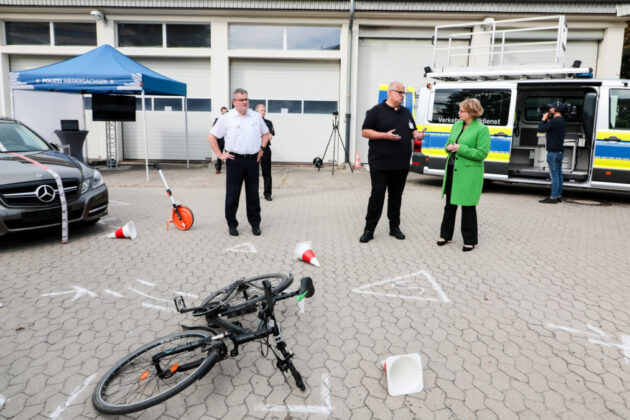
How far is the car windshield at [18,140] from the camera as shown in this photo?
645 centimetres

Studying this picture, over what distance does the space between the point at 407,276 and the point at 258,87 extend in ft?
36.9

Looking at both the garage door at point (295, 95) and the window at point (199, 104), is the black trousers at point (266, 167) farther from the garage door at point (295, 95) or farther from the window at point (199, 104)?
the window at point (199, 104)

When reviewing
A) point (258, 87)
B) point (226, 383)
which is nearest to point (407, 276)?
point (226, 383)

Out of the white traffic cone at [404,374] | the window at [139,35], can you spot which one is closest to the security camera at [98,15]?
the window at [139,35]

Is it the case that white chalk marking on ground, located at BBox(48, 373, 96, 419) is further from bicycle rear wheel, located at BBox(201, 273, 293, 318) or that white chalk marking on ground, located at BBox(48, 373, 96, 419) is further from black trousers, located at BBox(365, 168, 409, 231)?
black trousers, located at BBox(365, 168, 409, 231)

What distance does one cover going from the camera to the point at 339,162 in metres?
15.0

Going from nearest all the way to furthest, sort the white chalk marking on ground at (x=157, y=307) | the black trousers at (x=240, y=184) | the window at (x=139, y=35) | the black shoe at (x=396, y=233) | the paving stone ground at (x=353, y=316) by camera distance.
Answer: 1. the paving stone ground at (x=353, y=316)
2. the white chalk marking on ground at (x=157, y=307)
3. the black trousers at (x=240, y=184)
4. the black shoe at (x=396, y=233)
5. the window at (x=139, y=35)

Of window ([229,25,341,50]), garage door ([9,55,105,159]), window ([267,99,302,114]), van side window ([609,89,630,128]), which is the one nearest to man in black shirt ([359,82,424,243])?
van side window ([609,89,630,128])

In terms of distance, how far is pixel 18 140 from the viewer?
21.8 feet

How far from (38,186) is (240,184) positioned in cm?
238

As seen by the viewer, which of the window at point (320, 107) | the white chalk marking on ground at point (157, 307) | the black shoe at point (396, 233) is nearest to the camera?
A: the white chalk marking on ground at point (157, 307)

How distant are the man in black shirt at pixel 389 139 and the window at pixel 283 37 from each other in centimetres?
947

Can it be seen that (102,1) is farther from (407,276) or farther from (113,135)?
(407,276)

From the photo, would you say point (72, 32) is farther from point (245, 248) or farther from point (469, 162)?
point (469, 162)
